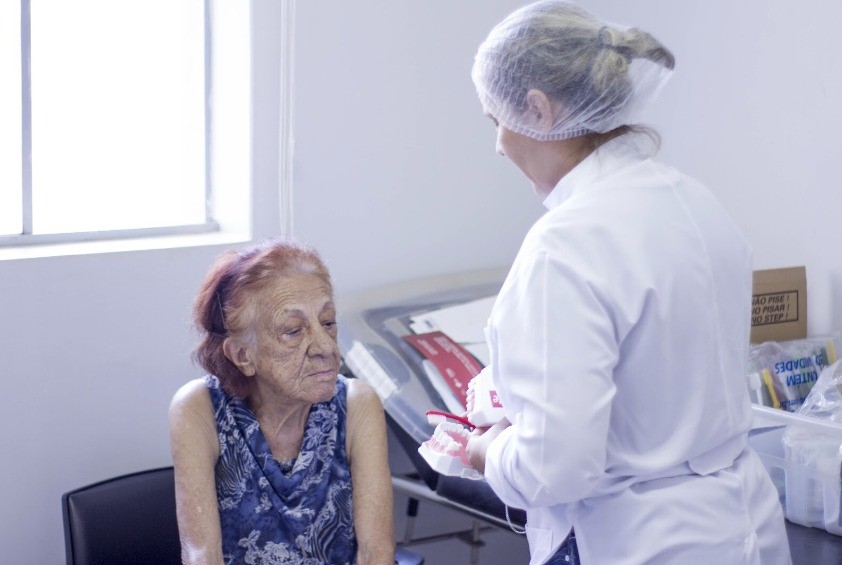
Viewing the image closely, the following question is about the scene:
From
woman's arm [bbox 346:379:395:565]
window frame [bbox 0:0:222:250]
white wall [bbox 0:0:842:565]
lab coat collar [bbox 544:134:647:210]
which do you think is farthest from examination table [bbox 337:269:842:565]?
lab coat collar [bbox 544:134:647:210]

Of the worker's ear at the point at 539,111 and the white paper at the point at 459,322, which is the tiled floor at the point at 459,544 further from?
the worker's ear at the point at 539,111

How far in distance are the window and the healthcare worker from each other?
4.70 feet

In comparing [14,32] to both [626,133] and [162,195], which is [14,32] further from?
[626,133]

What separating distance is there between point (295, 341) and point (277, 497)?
307mm

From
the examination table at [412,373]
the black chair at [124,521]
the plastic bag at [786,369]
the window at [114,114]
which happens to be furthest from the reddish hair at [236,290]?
the plastic bag at [786,369]

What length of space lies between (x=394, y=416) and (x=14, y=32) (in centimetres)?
133

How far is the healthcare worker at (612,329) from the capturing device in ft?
4.56

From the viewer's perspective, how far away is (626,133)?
161cm

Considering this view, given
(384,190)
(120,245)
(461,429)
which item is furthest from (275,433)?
(384,190)

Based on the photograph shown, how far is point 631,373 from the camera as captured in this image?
146 centimetres

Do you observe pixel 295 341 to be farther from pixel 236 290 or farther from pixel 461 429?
pixel 461 429

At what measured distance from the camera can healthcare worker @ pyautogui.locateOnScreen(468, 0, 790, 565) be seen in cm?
139

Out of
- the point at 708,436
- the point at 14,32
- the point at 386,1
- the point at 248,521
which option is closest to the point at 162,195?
the point at 14,32

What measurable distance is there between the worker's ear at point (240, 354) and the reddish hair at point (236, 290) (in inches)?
0.7
